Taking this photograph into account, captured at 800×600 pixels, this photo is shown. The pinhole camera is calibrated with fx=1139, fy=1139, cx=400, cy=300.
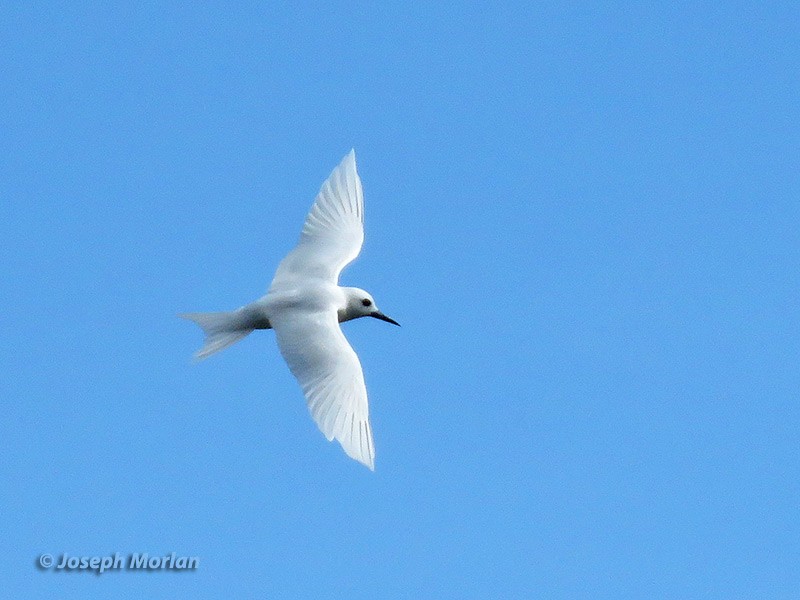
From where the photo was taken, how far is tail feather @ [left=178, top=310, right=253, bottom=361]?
1499 cm

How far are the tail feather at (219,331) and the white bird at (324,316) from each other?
13 mm

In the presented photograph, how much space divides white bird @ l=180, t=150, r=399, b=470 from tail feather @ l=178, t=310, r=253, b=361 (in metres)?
0.01

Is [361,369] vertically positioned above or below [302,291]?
below

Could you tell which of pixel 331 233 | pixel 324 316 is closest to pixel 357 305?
pixel 324 316

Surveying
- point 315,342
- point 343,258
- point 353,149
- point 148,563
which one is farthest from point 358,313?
point 148,563

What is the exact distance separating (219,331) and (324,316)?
146 centimetres

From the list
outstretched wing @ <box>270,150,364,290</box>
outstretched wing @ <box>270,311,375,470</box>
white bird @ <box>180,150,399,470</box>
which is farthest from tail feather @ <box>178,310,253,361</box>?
outstretched wing @ <box>270,150,364,290</box>

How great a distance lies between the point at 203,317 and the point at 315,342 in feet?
5.87

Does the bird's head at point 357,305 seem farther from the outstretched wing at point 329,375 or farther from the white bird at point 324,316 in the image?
the outstretched wing at point 329,375

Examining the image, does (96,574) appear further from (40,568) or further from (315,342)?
(315,342)

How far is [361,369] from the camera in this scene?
1425 centimetres

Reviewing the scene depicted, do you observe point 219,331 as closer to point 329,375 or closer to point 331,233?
point 329,375

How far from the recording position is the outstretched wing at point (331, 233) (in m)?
16.3

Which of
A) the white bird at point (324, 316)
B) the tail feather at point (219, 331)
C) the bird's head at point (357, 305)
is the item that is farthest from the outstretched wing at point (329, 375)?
the bird's head at point (357, 305)
